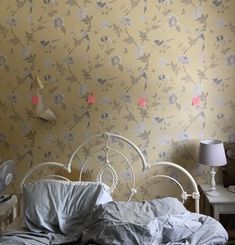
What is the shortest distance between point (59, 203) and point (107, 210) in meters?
0.36

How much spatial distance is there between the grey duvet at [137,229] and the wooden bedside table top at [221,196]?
1.20 feet

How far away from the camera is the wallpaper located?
285 cm

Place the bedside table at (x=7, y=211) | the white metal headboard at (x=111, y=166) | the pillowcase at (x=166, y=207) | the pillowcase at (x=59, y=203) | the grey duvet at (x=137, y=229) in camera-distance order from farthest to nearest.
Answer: the white metal headboard at (x=111, y=166) < the bedside table at (x=7, y=211) < the pillowcase at (x=59, y=203) < the pillowcase at (x=166, y=207) < the grey duvet at (x=137, y=229)

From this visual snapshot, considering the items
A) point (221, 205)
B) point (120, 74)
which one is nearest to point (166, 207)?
point (221, 205)

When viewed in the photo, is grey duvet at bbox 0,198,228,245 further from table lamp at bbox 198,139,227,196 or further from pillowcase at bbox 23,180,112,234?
table lamp at bbox 198,139,227,196

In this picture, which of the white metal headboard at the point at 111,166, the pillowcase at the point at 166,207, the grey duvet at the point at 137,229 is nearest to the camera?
the grey duvet at the point at 137,229

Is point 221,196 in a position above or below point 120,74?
below

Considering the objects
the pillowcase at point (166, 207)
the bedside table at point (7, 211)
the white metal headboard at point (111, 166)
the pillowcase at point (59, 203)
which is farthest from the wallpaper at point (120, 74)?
the pillowcase at point (166, 207)

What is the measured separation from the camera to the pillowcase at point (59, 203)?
93.1 inches

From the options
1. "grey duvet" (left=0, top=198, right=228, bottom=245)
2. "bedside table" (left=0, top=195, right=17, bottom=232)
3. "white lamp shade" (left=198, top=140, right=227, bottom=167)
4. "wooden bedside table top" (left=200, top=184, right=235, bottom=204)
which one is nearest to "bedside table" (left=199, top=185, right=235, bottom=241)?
"wooden bedside table top" (left=200, top=184, right=235, bottom=204)

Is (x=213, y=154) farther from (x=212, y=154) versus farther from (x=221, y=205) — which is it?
(x=221, y=205)

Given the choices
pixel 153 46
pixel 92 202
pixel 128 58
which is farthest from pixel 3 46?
pixel 92 202

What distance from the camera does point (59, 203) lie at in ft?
8.02

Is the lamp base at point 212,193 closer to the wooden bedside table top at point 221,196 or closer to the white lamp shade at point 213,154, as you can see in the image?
the wooden bedside table top at point 221,196
